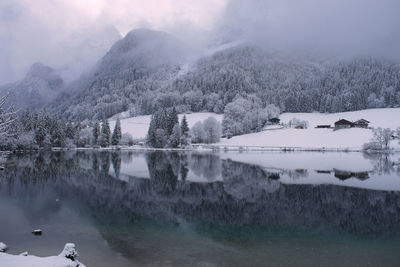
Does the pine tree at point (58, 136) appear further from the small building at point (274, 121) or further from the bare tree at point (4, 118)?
the bare tree at point (4, 118)

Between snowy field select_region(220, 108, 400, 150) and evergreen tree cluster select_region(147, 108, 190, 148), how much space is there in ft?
66.5

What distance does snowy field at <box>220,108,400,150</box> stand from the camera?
129m

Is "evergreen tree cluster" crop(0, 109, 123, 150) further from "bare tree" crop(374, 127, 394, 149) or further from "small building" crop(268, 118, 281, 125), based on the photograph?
"bare tree" crop(374, 127, 394, 149)

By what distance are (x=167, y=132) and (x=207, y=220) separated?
112 metres

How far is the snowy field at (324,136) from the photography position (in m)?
129

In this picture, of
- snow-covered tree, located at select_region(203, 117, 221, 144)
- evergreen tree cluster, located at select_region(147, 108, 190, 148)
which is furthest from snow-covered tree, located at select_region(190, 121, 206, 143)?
evergreen tree cluster, located at select_region(147, 108, 190, 148)

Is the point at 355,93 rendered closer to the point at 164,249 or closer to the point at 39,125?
the point at 39,125

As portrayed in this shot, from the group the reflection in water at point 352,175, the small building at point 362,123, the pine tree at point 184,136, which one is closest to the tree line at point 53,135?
the pine tree at point 184,136

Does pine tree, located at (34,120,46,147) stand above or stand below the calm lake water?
above

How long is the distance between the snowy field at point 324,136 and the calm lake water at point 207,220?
3408 inches

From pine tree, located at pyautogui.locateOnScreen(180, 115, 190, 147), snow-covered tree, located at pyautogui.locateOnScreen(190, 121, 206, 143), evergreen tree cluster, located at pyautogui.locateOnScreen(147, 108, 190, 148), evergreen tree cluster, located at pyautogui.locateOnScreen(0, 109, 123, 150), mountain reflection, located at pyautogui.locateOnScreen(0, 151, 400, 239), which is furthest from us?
snow-covered tree, located at pyautogui.locateOnScreen(190, 121, 206, 143)

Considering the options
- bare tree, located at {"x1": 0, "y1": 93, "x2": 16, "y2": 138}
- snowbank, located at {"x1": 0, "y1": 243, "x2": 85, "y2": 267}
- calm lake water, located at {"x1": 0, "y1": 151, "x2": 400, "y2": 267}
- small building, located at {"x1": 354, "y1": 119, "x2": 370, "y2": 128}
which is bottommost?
calm lake water, located at {"x1": 0, "y1": 151, "x2": 400, "y2": 267}

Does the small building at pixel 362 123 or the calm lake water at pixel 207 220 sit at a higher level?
the small building at pixel 362 123

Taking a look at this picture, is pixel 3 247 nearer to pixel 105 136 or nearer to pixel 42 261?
pixel 42 261
